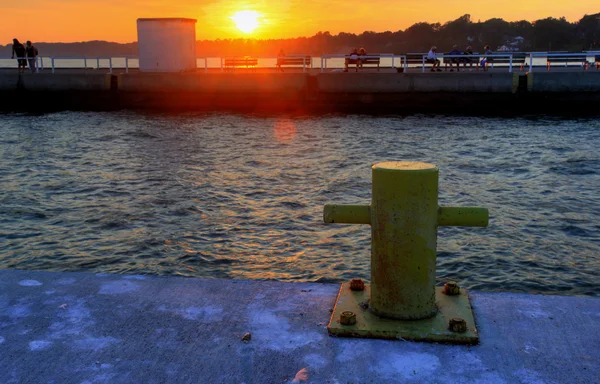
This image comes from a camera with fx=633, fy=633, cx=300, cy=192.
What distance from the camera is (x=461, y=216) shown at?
13.2 ft

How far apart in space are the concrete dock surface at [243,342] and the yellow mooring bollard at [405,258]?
0.09 m

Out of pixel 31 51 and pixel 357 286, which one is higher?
pixel 31 51

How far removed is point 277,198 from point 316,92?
53.8ft

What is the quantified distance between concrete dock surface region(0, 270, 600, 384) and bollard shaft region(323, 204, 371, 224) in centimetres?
63

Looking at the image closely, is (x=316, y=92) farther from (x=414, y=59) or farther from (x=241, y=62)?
(x=241, y=62)

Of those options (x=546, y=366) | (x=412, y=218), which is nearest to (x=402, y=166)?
(x=412, y=218)

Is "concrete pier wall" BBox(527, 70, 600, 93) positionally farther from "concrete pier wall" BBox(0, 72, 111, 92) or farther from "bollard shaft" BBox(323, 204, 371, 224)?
"bollard shaft" BBox(323, 204, 371, 224)

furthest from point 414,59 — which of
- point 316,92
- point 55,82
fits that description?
point 55,82

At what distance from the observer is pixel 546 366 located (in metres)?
3.46

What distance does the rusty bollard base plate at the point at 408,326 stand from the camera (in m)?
3.80

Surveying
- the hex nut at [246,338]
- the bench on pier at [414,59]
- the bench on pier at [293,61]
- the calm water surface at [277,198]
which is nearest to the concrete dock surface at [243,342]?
the hex nut at [246,338]

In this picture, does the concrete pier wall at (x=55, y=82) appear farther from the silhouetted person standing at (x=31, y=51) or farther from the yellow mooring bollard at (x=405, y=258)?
the yellow mooring bollard at (x=405, y=258)

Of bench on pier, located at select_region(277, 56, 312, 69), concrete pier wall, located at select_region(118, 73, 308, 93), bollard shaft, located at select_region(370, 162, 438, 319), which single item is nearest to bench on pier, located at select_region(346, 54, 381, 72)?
bench on pier, located at select_region(277, 56, 312, 69)

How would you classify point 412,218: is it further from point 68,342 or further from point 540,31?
point 540,31
